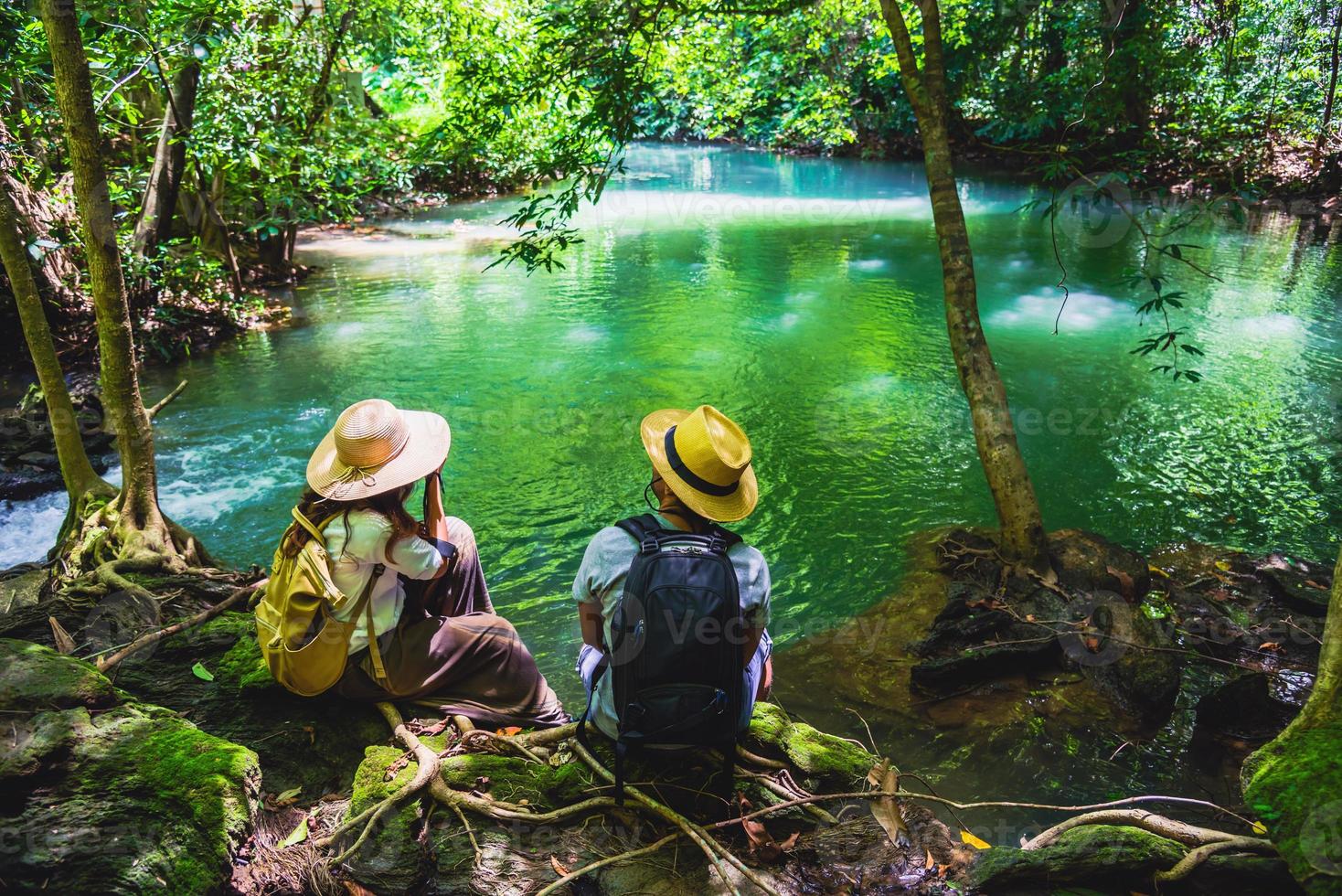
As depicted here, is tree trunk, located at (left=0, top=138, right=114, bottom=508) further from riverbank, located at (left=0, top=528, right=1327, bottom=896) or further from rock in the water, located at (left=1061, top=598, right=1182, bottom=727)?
rock in the water, located at (left=1061, top=598, right=1182, bottom=727)

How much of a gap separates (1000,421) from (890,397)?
3876mm

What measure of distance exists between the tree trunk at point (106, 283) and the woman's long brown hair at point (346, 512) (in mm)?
1931

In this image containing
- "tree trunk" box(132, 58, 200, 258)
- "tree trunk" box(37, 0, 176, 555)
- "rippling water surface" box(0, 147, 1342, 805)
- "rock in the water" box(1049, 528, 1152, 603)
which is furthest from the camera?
"tree trunk" box(132, 58, 200, 258)

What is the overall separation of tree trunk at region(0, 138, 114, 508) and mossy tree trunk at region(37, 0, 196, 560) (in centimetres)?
37

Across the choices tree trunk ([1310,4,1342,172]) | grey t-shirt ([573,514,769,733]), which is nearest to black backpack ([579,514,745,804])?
grey t-shirt ([573,514,769,733])

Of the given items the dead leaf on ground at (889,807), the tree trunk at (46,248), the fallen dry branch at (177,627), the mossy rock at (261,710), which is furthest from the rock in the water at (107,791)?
the tree trunk at (46,248)

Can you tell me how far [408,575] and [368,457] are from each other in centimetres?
47

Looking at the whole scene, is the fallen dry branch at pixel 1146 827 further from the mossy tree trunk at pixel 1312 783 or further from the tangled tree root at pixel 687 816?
the mossy tree trunk at pixel 1312 783

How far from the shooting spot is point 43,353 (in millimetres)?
4648

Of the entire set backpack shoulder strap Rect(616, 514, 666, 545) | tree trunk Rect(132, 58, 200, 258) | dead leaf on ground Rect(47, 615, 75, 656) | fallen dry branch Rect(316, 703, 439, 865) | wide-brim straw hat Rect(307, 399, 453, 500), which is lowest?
fallen dry branch Rect(316, 703, 439, 865)

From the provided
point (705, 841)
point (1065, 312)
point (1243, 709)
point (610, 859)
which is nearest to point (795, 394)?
point (1065, 312)

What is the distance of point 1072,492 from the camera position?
698 cm

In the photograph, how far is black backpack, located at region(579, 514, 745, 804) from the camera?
244 centimetres

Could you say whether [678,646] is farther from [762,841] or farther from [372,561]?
[372,561]
